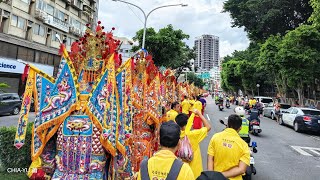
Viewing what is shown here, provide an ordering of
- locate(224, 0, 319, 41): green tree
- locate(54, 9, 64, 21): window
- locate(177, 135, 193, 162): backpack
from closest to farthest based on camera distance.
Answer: locate(177, 135, 193, 162): backpack, locate(224, 0, 319, 41): green tree, locate(54, 9, 64, 21): window

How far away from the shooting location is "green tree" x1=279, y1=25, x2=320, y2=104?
646 inches

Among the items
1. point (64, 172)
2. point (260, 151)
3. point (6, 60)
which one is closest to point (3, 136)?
point (64, 172)

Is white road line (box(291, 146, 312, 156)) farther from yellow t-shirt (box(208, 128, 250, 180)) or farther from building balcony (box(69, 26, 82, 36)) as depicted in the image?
building balcony (box(69, 26, 82, 36))

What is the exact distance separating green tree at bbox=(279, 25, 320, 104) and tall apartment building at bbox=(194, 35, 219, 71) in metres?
155

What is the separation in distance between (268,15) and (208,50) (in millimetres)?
149907

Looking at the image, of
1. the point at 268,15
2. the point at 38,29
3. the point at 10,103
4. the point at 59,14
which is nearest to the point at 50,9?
the point at 59,14

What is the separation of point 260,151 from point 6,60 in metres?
18.6

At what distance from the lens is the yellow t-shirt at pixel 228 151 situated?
2.90 meters

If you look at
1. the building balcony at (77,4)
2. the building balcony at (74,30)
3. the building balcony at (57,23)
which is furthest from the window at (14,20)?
the building balcony at (77,4)

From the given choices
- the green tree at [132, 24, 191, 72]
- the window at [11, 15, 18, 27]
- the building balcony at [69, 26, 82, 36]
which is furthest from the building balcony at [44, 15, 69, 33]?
the green tree at [132, 24, 191, 72]

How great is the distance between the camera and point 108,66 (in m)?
2.98

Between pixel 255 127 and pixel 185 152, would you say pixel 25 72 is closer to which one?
pixel 185 152

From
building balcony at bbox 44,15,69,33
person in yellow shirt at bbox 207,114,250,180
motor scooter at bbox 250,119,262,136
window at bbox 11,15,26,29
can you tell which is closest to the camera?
person in yellow shirt at bbox 207,114,250,180

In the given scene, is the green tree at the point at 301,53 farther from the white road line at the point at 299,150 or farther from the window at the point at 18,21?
the window at the point at 18,21
